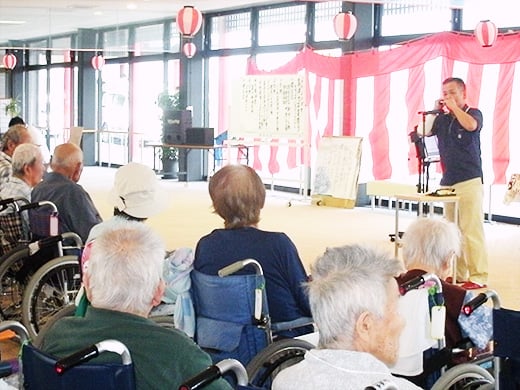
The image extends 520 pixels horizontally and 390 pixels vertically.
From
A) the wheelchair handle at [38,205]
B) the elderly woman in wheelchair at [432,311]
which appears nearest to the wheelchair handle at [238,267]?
the elderly woman in wheelchair at [432,311]

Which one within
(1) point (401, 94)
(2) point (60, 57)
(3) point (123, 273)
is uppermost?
(2) point (60, 57)

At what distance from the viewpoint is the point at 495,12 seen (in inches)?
343

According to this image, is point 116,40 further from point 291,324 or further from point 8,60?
point 291,324

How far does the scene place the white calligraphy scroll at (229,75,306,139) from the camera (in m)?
10.9

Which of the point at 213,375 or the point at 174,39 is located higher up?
the point at 174,39

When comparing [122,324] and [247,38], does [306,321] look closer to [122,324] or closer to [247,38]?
[122,324]

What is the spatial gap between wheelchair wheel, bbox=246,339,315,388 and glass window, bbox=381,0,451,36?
6804 millimetres

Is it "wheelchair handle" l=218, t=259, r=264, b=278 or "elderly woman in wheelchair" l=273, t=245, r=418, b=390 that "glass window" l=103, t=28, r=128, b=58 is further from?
"elderly woman in wheelchair" l=273, t=245, r=418, b=390

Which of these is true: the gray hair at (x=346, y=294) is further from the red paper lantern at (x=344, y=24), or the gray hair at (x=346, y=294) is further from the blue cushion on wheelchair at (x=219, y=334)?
the red paper lantern at (x=344, y=24)

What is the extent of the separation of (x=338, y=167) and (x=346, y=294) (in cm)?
862

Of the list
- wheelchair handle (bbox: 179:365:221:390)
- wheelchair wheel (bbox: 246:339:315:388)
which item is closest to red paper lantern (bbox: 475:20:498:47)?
wheelchair wheel (bbox: 246:339:315:388)

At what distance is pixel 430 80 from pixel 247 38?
407 cm

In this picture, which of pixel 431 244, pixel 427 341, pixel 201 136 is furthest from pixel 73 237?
pixel 201 136

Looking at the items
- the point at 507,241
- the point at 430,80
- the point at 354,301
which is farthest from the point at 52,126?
the point at 354,301
